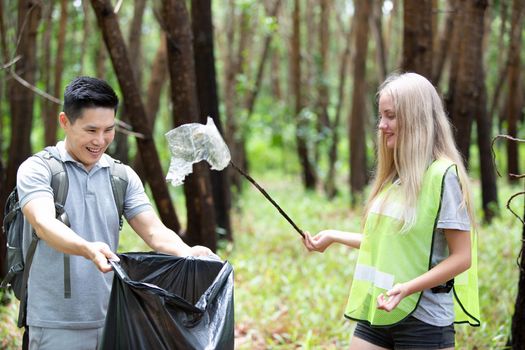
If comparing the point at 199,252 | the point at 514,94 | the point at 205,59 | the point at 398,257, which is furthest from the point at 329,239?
the point at 514,94

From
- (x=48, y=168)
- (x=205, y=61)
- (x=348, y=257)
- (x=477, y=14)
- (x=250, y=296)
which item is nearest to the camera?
(x=48, y=168)

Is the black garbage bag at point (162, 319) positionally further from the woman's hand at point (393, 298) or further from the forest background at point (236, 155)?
the forest background at point (236, 155)

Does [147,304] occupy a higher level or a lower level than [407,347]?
higher

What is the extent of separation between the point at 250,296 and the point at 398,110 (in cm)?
425

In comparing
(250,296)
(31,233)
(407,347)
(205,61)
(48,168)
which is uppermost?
(205,61)

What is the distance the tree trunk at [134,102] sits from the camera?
5.98 m

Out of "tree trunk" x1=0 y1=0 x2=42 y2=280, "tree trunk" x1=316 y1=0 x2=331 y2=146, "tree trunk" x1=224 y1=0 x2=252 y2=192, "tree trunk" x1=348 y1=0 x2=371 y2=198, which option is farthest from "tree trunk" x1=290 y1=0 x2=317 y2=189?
"tree trunk" x1=0 y1=0 x2=42 y2=280

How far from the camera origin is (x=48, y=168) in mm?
2811

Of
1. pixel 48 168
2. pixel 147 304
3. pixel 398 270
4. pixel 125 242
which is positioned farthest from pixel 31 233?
pixel 125 242

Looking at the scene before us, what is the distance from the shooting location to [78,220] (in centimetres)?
284

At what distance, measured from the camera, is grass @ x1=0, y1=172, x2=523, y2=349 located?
18.5ft

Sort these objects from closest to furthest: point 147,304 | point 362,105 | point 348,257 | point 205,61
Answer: point 147,304, point 205,61, point 348,257, point 362,105

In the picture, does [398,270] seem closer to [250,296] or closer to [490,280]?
[250,296]

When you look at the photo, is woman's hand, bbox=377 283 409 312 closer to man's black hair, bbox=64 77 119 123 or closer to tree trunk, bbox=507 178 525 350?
man's black hair, bbox=64 77 119 123
